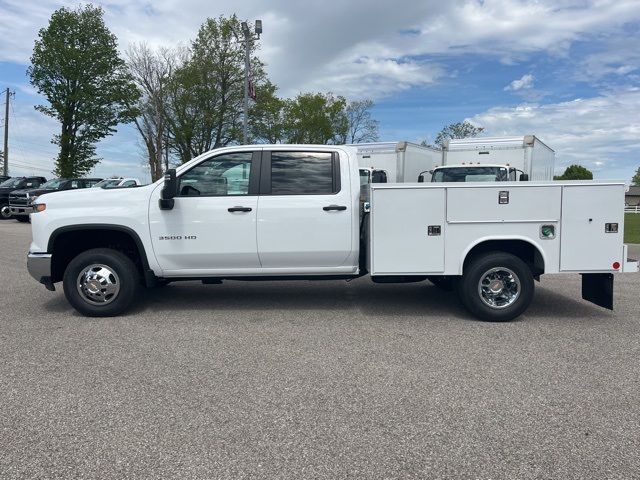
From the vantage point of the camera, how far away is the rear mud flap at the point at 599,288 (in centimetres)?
613

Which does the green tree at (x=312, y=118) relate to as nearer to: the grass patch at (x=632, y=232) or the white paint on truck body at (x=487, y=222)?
the grass patch at (x=632, y=232)

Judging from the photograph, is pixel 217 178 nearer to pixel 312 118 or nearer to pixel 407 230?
pixel 407 230

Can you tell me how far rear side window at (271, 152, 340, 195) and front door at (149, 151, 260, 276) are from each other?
258mm

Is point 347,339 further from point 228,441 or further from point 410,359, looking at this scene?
point 228,441

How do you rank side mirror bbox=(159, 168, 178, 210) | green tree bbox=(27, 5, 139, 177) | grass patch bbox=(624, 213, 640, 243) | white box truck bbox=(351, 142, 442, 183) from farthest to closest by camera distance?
1. green tree bbox=(27, 5, 139, 177)
2. grass patch bbox=(624, 213, 640, 243)
3. white box truck bbox=(351, 142, 442, 183)
4. side mirror bbox=(159, 168, 178, 210)

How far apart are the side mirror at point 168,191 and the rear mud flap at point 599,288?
498cm

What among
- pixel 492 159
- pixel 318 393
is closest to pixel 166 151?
pixel 492 159

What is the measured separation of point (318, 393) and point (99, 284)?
3437mm

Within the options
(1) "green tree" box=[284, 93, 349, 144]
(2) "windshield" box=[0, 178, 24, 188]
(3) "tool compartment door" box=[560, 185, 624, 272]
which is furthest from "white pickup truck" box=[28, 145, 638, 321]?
(1) "green tree" box=[284, 93, 349, 144]

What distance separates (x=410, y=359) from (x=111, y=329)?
3.26m

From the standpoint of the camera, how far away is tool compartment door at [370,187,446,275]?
593cm

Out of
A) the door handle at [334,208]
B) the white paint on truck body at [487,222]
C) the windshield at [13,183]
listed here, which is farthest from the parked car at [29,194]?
the white paint on truck body at [487,222]

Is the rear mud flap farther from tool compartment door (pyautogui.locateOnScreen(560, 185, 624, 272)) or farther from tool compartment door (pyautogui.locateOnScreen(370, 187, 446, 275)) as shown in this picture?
tool compartment door (pyautogui.locateOnScreen(370, 187, 446, 275))

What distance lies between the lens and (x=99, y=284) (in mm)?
6141
